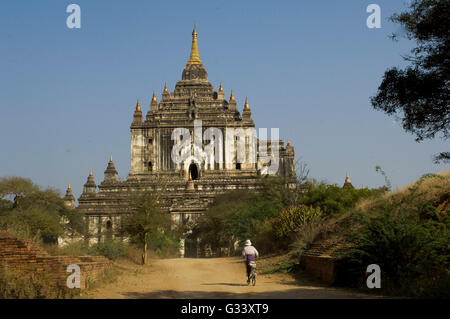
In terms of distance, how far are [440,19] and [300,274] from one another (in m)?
7.72

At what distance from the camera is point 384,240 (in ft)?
44.2

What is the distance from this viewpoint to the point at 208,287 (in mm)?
14859

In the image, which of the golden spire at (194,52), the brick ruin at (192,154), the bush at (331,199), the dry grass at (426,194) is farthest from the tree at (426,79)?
the golden spire at (194,52)

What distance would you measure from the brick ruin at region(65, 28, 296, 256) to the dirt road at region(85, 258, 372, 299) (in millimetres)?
32356

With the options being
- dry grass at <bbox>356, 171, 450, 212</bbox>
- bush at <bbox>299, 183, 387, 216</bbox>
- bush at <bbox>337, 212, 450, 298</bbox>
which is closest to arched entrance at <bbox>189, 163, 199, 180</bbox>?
bush at <bbox>299, 183, 387, 216</bbox>

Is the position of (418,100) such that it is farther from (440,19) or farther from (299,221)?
(299,221)

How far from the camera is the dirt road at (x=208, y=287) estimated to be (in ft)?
42.6

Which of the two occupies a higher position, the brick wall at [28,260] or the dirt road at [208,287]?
the brick wall at [28,260]

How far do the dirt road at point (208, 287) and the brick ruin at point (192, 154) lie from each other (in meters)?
32.4

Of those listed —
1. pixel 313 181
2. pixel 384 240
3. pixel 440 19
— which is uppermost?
pixel 440 19

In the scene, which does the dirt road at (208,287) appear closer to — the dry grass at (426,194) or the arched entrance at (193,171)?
the dry grass at (426,194)
